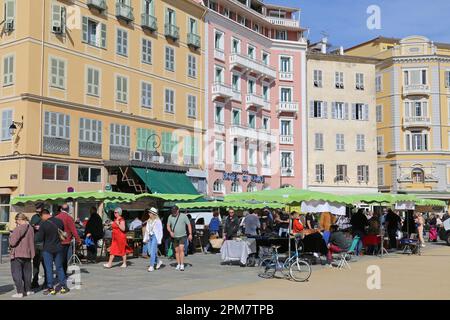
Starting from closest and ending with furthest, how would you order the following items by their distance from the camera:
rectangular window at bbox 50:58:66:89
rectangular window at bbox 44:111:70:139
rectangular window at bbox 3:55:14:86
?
rectangular window at bbox 3:55:14:86
rectangular window at bbox 44:111:70:139
rectangular window at bbox 50:58:66:89

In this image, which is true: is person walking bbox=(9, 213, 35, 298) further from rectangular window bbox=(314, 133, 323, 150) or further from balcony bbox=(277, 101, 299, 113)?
rectangular window bbox=(314, 133, 323, 150)

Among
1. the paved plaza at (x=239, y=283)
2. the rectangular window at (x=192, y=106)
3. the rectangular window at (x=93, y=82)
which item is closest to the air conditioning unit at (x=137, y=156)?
the rectangular window at (x=93, y=82)

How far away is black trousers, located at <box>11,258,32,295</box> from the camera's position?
1221 cm

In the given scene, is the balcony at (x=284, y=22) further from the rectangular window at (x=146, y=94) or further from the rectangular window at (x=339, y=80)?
the rectangular window at (x=146, y=94)

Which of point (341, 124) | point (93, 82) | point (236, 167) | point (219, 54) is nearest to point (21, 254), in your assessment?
point (93, 82)

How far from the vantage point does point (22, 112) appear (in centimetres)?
2886

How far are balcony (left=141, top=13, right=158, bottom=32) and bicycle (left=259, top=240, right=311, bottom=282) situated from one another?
902 inches

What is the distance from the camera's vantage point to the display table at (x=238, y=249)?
18766 millimetres

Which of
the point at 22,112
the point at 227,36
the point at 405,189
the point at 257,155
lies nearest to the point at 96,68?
the point at 22,112

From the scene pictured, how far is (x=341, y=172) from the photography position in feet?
170

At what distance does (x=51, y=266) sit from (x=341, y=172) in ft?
136

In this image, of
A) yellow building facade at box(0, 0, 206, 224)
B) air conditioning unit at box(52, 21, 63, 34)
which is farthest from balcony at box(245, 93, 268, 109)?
air conditioning unit at box(52, 21, 63, 34)
